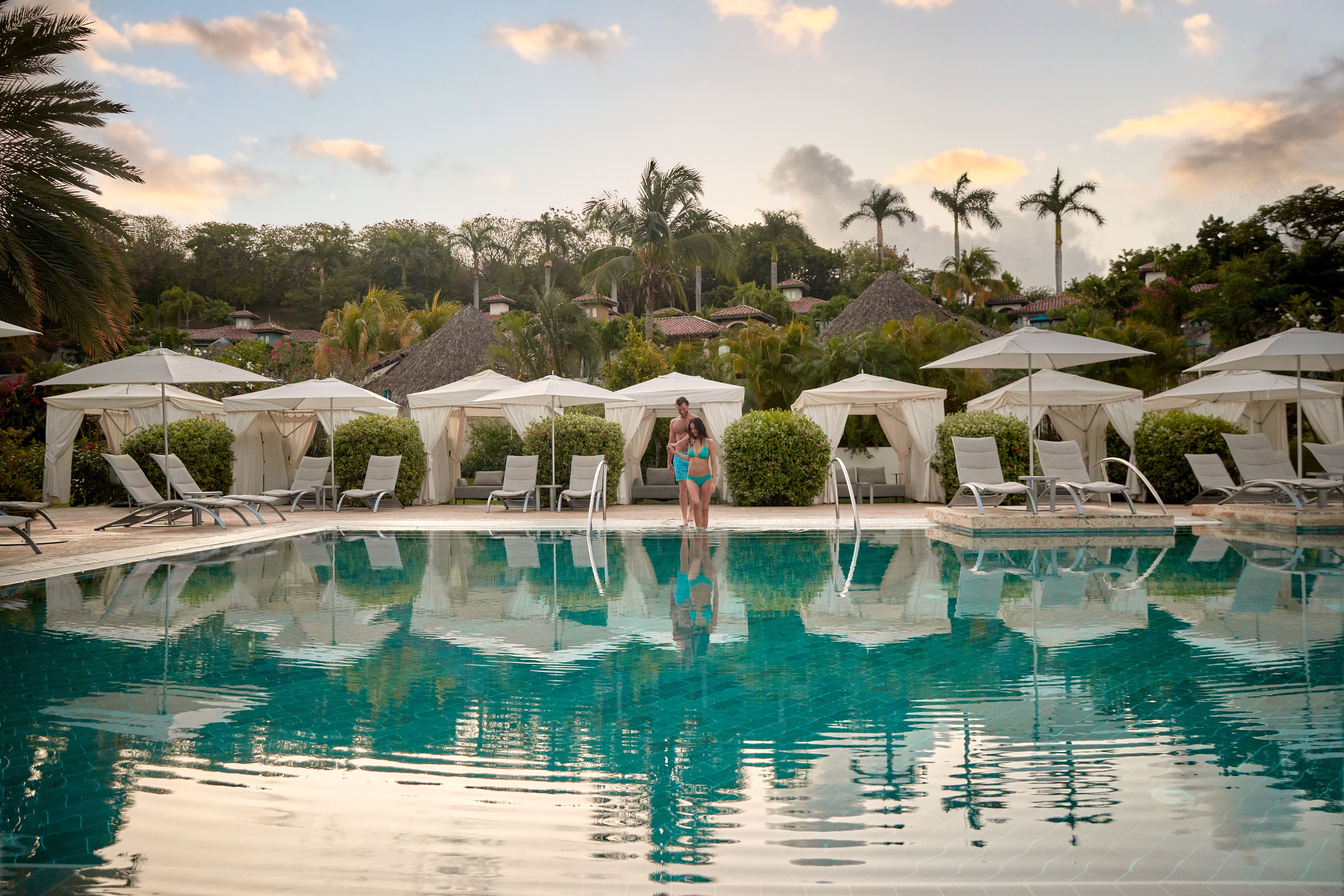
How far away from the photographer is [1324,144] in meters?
27.9

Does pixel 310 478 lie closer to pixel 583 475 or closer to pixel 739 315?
pixel 583 475

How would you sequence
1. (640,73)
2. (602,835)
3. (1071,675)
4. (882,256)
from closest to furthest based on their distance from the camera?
(602,835) < (1071,675) < (640,73) < (882,256)

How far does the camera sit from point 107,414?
60.5 ft

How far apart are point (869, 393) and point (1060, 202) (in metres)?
33.5

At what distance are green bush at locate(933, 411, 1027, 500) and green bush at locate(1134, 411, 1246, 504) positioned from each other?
2126 millimetres

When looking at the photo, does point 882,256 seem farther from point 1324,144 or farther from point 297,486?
point 297,486

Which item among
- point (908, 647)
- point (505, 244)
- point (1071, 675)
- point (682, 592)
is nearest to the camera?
point (1071, 675)

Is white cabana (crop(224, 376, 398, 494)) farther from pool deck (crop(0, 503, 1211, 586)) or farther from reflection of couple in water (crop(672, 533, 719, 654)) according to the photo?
reflection of couple in water (crop(672, 533, 719, 654))

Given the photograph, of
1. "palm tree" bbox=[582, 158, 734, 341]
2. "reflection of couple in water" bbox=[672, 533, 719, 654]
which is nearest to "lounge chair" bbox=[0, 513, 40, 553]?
"reflection of couple in water" bbox=[672, 533, 719, 654]

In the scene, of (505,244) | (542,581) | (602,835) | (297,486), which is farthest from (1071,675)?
(505,244)

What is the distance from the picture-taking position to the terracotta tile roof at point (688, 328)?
42.0 metres

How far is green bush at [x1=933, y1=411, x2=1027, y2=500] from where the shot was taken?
15.9 meters

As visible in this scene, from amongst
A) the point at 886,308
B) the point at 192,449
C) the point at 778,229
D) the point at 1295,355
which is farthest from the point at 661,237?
the point at 778,229

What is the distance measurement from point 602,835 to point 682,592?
4.54 m
